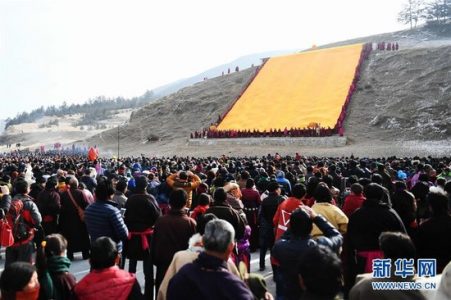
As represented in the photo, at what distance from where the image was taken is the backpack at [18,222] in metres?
5.71

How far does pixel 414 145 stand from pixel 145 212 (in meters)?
22.4

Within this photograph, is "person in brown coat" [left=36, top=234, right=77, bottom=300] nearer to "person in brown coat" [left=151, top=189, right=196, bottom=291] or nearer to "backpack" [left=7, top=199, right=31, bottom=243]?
"person in brown coat" [left=151, top=189, right=196, bottom=291]

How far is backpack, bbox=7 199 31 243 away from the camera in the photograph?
5.71m

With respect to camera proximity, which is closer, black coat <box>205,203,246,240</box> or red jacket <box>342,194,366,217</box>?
black coat <box>205,203,246,240</box>

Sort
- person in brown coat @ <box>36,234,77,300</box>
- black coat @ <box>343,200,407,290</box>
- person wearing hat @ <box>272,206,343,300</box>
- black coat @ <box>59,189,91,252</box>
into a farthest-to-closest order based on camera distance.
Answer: black coat @ <box>59,189,91,252</box> < black coat @ <box>343,200,407,290</box> < person wearing hat @ <box>272,206,343,300</box> < person in brown coat @ <box>36,234,77,300</box>

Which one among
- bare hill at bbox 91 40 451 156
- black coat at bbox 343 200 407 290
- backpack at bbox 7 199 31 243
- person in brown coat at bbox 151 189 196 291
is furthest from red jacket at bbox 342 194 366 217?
bare hill at bbox 91 40 451 156

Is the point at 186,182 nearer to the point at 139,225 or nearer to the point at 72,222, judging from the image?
the point at 72,222

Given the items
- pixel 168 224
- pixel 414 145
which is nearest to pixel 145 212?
pixel 168 224

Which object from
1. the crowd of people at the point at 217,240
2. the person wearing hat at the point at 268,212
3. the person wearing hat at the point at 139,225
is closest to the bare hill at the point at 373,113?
the person wearing hat at the point at 268,212

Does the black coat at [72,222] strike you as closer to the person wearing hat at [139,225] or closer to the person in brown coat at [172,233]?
the person wearing hat at [139,225]

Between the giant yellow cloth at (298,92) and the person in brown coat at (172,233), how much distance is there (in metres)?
26.3

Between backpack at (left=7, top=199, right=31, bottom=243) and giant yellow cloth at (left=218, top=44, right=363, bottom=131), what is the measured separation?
84.9 feet

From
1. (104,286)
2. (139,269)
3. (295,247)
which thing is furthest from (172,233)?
(139,269)

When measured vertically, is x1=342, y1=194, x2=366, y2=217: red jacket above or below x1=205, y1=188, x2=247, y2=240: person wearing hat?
below
